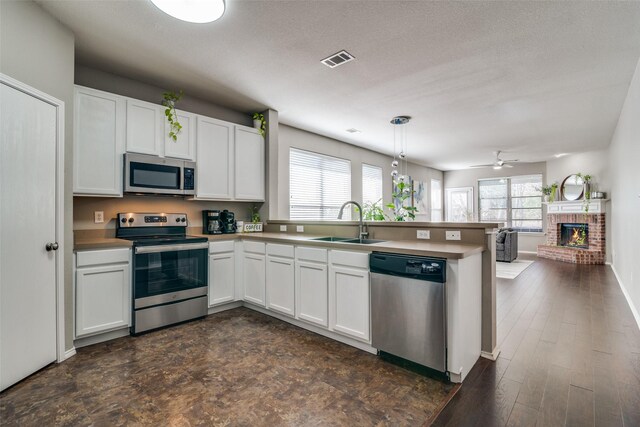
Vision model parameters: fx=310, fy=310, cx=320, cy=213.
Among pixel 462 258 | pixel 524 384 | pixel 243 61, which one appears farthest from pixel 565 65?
pixel 243 61

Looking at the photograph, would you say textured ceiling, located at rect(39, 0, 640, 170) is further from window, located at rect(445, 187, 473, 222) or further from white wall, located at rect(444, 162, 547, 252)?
window, located at rect(445, 187, 473, 222)

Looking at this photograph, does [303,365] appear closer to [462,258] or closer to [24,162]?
[462,258]

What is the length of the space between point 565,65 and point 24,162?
4.62m

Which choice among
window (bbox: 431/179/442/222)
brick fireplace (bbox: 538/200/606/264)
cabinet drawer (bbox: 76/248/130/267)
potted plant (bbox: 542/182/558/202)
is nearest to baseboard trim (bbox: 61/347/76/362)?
cabinet drawer (bbox: 76/248/130/267)

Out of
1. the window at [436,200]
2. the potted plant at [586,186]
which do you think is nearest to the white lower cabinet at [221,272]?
the window at [436,200]

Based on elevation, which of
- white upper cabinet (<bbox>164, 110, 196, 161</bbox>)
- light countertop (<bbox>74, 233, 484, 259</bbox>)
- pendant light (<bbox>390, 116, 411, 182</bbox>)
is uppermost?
pendant light (<bbox>390, 116, 411, 182</bbox>)

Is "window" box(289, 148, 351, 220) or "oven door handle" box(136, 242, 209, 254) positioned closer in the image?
"oven door handle" box(136, 242, 209, 254)

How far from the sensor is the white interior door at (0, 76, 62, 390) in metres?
2.00

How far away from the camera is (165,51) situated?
9.27 ft

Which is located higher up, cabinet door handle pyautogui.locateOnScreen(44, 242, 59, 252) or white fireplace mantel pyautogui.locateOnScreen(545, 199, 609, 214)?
white fireplace mantel pyautogui.locateOnScreen(545, 199, 609, 214)

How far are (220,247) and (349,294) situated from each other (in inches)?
66.1

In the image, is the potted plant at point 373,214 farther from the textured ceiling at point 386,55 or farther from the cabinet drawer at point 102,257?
the cabinet drawer at point 102,257

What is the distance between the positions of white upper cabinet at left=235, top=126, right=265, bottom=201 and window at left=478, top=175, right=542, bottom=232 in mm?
7998

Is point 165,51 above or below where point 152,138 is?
above
